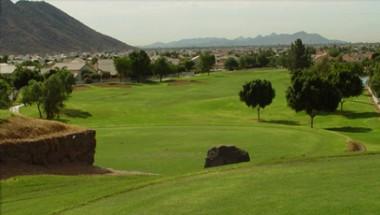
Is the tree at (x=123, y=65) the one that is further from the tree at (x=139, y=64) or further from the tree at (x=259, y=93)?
the tree at (x=259, y=93)

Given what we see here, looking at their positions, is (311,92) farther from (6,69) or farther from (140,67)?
(6,69)

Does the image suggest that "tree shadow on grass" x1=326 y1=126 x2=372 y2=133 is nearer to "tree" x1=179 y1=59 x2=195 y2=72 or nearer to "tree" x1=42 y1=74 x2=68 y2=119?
"tree" x1=42 y1=74 x2=68 y2=119

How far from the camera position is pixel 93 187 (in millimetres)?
19859

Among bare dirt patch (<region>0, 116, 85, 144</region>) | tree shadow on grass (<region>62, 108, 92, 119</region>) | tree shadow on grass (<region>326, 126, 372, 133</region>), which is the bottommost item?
tree shadow on grass (<region>326, 126, 372, 133</region>)

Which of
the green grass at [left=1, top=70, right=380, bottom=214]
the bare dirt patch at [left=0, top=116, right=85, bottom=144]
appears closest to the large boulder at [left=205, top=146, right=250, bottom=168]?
the green grass at [left=1, top=70, right=380, bottom=214]

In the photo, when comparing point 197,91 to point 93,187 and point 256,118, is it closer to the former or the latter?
point 256,118

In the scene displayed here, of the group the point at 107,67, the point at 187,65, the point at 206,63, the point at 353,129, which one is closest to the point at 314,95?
the point at 353,129

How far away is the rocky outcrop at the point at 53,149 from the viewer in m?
23.2

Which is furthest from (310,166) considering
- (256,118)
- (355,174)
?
→ (256,118)

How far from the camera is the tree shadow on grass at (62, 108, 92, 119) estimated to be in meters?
69.5

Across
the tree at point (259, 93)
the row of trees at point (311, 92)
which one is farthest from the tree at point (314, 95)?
the tree at point (259, 93)

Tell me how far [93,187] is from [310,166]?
775 centimetres

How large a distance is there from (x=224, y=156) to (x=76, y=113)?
49691mm

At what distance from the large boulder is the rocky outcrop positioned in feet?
18.7
